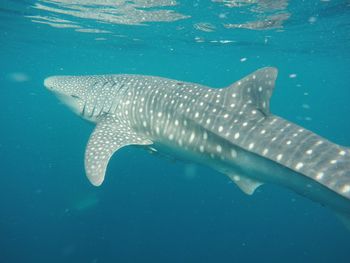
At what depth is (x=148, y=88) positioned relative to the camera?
743 centimetres

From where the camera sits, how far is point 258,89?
17.8ft

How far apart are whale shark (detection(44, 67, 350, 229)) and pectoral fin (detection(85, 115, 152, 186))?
0.8 inches

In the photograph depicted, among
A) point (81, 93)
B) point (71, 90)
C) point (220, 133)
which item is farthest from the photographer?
point (71, 90)

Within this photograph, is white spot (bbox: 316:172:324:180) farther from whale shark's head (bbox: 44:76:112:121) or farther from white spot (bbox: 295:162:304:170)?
whale shark's head (bbox: 44:76:112:121)

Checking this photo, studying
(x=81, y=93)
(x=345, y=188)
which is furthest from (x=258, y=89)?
(x=81, y=93)

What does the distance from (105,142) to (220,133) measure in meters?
2.74

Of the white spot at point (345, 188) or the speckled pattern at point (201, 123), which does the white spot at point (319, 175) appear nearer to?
the speckled pattern at point (201, 123)

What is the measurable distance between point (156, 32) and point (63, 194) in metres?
13.2

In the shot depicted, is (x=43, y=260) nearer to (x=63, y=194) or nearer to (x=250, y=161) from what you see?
(x=63, y=194)

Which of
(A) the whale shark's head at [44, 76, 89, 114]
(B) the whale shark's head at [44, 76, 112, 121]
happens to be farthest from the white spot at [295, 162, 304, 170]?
(A) the whale shark's head at [44, 76, 89, 114]

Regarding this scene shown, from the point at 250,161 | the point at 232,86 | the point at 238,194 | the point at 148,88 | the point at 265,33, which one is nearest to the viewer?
the point at 250,161

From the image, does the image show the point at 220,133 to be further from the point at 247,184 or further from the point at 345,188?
the point at 345,188

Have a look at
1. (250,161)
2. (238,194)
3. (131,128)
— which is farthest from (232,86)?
(238,194)

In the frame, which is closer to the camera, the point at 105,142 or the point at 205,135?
the point at 205,135
